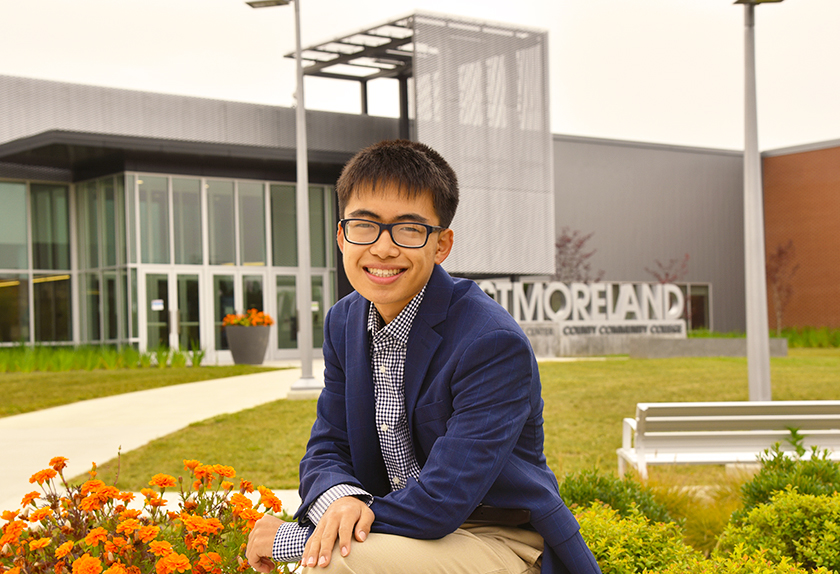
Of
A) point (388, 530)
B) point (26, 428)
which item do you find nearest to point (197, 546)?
point (388, 530)

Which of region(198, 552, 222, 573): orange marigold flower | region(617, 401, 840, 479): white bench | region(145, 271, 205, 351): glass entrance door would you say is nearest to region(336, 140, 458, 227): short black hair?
region(198, 552, 222, 573): orange marigold flower

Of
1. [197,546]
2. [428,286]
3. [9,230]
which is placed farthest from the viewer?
[9,230]

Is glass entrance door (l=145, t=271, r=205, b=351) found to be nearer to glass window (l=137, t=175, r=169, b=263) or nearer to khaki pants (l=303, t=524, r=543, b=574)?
glass window (l=137, t=175, r=169, b=263)

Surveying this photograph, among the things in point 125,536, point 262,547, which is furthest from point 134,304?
point 262,547

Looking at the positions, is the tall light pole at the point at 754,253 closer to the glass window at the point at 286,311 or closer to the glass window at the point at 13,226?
the glass window at the point at 286,311

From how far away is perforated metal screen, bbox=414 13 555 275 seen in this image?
25969 millimetres

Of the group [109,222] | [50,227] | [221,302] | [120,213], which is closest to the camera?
[120,213]

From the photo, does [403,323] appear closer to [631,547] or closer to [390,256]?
[390,256]

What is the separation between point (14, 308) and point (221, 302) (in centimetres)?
568

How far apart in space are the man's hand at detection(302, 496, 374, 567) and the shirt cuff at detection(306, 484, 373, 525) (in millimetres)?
63

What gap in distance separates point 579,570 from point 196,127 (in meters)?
24.3

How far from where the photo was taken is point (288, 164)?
84.2 ft

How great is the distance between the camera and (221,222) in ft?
82.7

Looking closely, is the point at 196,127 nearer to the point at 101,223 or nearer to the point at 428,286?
the point at 101,223
